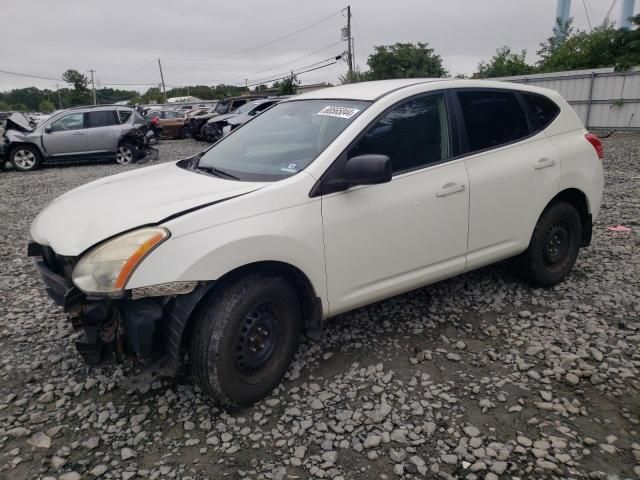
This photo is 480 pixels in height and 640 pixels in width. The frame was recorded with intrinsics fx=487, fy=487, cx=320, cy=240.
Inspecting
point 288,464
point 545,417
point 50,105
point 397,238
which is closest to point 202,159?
point 397,238

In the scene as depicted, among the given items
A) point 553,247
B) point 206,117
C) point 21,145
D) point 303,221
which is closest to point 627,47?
point 206,117

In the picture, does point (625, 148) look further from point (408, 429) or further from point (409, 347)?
point (408, 429)

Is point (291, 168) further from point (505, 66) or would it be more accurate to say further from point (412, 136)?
point (505, 66)

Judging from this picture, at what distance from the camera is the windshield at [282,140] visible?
3051 millimetres

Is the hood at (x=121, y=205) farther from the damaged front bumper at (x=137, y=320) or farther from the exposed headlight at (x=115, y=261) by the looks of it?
the damaged front bumper at (x=137, y=320)

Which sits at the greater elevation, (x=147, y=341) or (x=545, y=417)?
(x=147, y=341)

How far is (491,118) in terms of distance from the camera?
3.76 meters

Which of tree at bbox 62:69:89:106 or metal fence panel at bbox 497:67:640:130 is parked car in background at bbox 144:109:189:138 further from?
→ tree at bbox 62:69:89:106

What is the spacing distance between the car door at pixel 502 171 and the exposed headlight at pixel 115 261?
2.22 meters

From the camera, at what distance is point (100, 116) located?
1391 centimetres

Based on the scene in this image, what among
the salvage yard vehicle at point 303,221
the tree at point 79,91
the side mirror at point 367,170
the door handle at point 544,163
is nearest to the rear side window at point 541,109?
the salvage yard vehicle at point 303,221

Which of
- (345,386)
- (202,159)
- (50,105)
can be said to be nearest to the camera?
(345,386)

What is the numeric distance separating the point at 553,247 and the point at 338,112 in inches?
90.6

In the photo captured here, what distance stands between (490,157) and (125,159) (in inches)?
512
